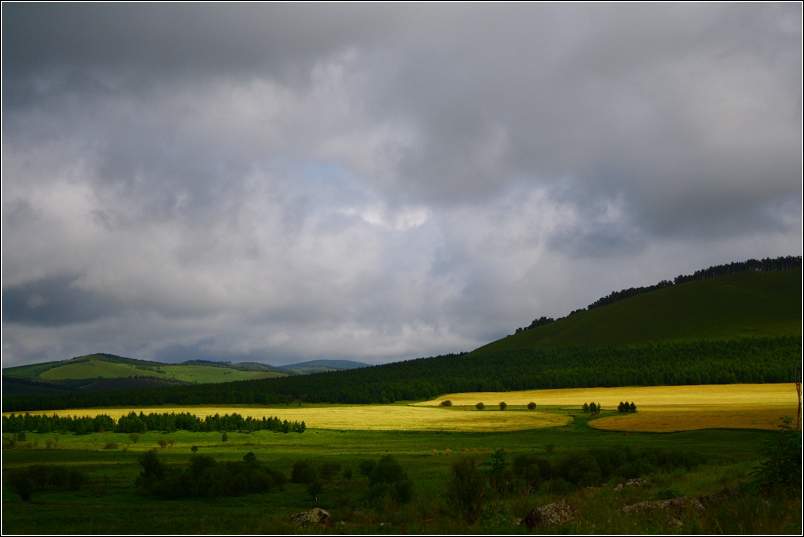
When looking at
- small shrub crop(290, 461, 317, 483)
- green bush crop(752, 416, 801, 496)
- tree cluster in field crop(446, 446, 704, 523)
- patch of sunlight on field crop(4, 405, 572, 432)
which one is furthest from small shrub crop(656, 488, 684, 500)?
patch of sunlight on field crop(4, 405, 572, 432)

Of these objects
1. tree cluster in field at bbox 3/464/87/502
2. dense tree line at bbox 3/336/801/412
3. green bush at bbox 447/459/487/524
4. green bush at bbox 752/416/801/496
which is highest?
green bush at bbox 752/416/801/496

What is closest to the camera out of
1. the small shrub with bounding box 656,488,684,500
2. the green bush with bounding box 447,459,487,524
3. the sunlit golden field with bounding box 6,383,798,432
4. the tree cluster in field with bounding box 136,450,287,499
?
the green bush with bounding box 447,459,487,524

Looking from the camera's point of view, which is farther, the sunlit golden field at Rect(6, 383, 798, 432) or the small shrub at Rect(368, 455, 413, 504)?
the sunlit golden field at Rect(6, 383, 798, 432)

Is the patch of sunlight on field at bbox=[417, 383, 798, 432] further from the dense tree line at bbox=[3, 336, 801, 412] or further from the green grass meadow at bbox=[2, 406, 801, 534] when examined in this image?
the dense tree line at bbox=[3, 336, 801, 412]

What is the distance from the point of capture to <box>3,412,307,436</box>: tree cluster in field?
6494cm

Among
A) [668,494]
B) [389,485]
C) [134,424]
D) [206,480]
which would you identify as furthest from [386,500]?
[134,424]

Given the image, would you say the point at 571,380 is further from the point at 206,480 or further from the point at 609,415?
the point at 206,480

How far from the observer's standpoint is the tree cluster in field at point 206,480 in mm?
36062

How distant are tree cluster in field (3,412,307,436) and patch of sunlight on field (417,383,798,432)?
52.3m

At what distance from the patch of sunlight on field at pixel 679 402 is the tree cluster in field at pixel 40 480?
69577 millimetres

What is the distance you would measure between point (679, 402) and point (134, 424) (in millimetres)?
105770

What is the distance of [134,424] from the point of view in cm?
7994

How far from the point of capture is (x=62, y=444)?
63344 mm

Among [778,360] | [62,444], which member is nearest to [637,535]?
[62,444]
